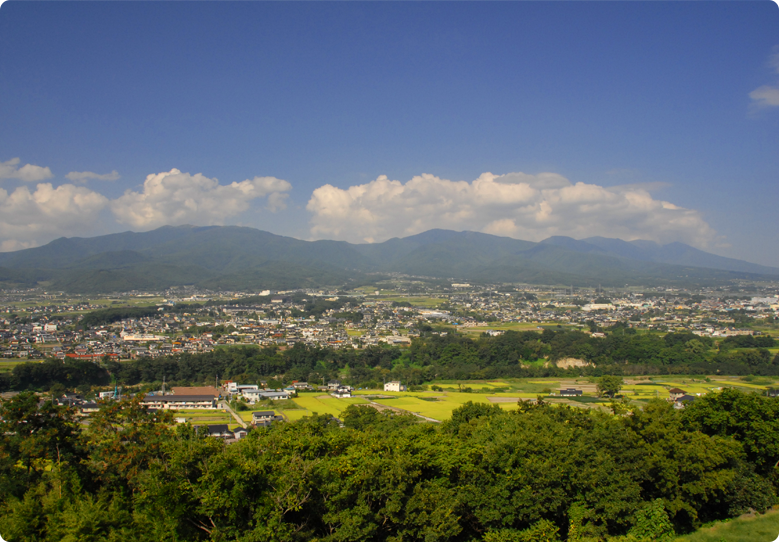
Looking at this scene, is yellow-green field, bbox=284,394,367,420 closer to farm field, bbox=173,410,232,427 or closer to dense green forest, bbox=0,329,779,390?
farm field, bbox=173,410,232,427

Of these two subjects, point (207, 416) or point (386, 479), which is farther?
point (207, 416)

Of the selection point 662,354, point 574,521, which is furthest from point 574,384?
point 574,521

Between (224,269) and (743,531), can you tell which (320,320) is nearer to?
(743,531)

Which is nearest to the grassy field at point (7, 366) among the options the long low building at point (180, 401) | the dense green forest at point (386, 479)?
the long low building at point (180, 401)

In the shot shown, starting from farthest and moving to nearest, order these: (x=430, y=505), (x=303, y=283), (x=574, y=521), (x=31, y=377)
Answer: (x=303, y=283), (x=31, y=377), (x=574, y=521), (x=430, y=505)

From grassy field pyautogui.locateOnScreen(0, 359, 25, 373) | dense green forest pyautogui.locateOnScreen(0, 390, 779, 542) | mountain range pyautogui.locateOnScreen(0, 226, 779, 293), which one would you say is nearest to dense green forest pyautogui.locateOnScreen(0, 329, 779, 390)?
grassy field pyautogui.locateOnScreen(0, 359, 25, 373)

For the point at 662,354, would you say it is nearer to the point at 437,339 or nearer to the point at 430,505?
the point at 437,339

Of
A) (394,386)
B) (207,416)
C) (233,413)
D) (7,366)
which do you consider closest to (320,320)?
(394,386)
